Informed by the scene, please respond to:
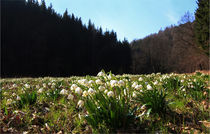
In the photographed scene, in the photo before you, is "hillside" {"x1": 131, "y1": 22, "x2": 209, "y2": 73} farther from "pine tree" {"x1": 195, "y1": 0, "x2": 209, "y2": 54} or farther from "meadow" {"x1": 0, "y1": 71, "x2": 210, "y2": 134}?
"meadow" {"x1": 0, "y1": 71, "x2": 210, "y2": 134}

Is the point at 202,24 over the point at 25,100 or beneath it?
over

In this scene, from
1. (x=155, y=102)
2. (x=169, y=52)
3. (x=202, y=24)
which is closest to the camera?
(x=155, y=102)

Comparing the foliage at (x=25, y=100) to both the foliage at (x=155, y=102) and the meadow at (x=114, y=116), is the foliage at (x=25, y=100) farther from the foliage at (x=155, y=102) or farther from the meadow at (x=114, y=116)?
the foliage at (x=155, y=102)

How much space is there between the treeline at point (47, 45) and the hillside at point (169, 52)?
6738 mm

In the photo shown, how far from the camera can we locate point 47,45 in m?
23.5

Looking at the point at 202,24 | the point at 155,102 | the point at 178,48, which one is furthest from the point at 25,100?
the point at 178,48

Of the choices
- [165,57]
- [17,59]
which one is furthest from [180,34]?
[17,59]

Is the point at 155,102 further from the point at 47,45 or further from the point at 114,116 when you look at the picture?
the point at 47,45

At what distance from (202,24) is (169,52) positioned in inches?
636

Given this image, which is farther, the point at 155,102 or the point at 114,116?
the point at 155,102

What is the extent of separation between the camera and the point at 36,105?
252 cm

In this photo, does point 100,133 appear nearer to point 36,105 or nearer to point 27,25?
point 36,105

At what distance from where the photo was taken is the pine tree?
53.4 ft

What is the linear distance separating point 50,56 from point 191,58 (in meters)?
22.2
